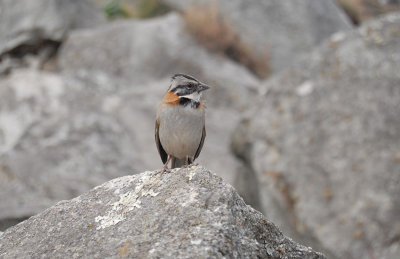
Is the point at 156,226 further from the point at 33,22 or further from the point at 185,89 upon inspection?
the point at 33,22

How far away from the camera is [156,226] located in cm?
362

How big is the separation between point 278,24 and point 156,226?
1317 cm

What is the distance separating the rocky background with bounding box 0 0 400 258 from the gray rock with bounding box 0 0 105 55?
0.12 feet

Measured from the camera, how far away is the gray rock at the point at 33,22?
14.9 metres

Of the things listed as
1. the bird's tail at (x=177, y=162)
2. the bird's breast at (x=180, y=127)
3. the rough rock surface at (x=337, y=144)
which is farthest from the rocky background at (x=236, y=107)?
the bird's breast at (x=180, y=127)

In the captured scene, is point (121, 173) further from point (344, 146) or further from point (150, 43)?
point (150, 43)

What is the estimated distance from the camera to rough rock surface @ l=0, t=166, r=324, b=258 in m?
3.44

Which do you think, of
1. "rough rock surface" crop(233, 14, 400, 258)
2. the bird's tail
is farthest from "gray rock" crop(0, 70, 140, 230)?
the bird's tail

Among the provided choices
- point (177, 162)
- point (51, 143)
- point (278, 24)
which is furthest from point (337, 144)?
point (278, 24)

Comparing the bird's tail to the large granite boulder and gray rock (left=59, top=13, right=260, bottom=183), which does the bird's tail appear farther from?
gray rock (left=59, top=13, right=260, bottom=183)

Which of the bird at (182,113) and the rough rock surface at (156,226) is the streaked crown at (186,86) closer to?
the bird at (182,113)

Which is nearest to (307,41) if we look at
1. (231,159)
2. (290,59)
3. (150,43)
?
(290,59)

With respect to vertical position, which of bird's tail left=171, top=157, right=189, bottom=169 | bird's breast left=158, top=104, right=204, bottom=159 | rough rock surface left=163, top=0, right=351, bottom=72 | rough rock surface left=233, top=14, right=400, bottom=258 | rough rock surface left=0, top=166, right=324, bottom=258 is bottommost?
rough rock surface left=0, top=166, right=324, bottom=258

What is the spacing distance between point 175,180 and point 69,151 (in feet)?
22.2
